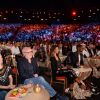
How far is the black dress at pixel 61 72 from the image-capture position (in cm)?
798

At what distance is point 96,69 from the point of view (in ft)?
39.8

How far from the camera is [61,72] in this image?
8.46 m

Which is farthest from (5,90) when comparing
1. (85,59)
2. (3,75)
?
(85,59)

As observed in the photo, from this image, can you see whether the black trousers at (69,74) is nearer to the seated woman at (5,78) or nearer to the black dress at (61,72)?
the black dress at (61,72)

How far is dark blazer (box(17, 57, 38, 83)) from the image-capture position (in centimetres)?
646

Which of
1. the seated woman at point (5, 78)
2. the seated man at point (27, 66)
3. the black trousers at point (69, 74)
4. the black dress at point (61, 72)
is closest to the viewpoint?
the seated woman at point (5, 78)

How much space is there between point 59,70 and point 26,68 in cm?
206

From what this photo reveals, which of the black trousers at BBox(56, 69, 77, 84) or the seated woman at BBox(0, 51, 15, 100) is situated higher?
the seated woman at BBox(0, 51, 15, 100)

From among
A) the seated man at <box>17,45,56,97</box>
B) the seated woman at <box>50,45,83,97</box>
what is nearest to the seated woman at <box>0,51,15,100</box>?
the seated man at <box>17,45,56,97</box>

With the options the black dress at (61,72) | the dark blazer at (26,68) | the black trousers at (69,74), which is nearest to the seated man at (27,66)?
the dark blazer at (26,68)

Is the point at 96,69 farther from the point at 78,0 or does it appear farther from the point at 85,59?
the point at 78,0

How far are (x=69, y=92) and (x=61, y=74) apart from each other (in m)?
0.58

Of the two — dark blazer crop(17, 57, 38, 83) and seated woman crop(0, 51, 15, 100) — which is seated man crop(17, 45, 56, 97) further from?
seated woman crop(0, 51, 15, 100)

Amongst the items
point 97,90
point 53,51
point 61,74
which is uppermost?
point 53,51
